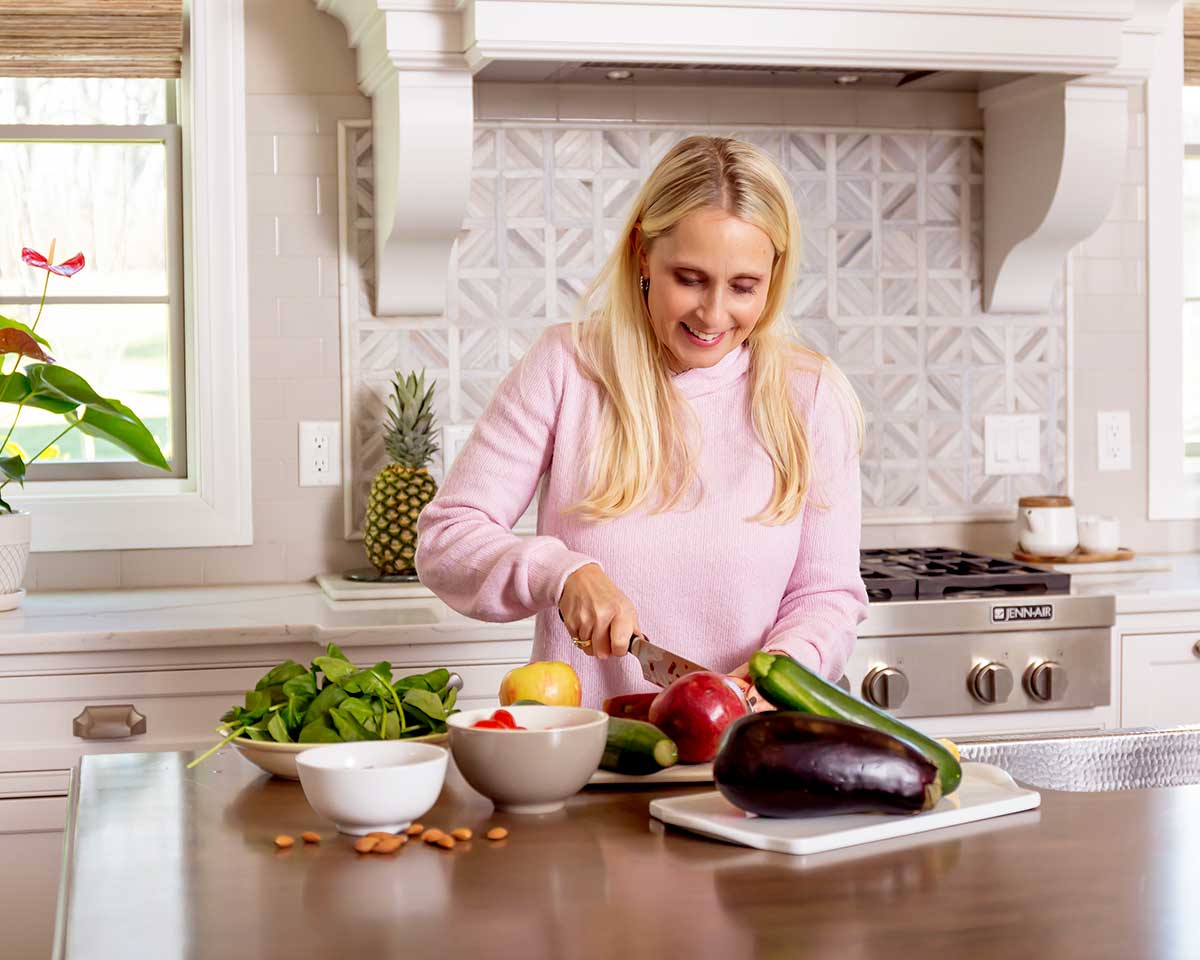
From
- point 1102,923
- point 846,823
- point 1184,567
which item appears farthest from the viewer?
point 1184,567

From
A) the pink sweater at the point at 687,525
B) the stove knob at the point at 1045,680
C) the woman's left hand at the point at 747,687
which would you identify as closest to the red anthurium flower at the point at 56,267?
the pink sweater at the point at 687,525

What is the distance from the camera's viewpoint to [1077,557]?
322 centimetres

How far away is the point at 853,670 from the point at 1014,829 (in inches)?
56.3

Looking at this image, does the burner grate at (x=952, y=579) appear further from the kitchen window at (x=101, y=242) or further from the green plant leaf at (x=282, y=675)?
the kitchen window at (x=101, y=242)

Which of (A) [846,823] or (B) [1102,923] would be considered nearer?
(B) [1102,923]

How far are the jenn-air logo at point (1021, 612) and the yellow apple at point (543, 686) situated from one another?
1436 mm

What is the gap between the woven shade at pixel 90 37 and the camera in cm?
303

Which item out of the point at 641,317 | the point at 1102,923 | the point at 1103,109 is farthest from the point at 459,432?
the point at 1102,923

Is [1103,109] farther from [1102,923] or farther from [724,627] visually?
[1102,923]

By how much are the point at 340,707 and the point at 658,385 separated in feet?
2.32

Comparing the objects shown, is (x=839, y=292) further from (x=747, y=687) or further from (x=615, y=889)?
(x=615, y=889)

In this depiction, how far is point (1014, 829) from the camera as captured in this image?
1302mm

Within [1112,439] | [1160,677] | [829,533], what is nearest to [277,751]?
[829,533]

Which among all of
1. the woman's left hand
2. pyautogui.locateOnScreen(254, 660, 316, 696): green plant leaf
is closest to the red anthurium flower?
pyautogui.locateOnScreen(254, 660, 316, 696): green plant leaf
